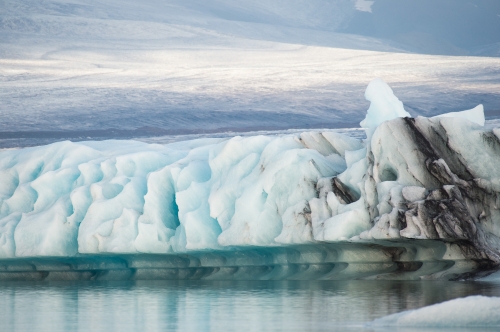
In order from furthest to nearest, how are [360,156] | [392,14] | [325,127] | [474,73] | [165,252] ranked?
1. [392,14]
2. [474,73]
3. [325,127]
4. [165,252]
5. [360,156]

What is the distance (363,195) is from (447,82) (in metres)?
24.4

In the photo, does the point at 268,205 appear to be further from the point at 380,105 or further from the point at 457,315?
the point at 457,315

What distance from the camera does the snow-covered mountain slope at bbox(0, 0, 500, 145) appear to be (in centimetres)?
2786

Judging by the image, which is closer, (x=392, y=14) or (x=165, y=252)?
(x=165, y=252)

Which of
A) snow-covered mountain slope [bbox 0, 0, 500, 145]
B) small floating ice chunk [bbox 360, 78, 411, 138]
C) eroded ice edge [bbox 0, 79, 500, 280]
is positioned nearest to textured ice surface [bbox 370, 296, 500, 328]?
eroded ice edge [bbox 0, 79, 500, 280]

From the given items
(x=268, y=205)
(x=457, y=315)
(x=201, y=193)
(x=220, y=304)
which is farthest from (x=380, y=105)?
(x=457, y=315)

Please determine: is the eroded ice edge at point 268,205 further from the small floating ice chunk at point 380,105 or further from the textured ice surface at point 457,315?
the textured ice surface at point 457,315

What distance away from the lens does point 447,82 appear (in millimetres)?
31406

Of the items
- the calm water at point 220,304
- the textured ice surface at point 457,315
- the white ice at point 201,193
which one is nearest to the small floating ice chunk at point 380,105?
the white ice at point 201,193

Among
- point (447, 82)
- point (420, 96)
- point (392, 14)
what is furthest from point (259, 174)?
point (392, 14)

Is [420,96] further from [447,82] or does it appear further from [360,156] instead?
[360,156]

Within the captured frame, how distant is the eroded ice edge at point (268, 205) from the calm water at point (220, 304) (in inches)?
14.2

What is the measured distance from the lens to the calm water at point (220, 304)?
6.22m

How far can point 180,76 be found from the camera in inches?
1339
